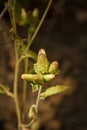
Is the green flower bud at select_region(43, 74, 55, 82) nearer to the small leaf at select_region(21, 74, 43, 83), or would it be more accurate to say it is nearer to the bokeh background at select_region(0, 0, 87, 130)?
the small leaf at select_region(21, 74, 43, 83)

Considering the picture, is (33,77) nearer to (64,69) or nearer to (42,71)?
(42,71)

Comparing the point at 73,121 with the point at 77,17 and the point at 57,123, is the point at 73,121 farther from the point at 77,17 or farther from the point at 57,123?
the point at 77,17

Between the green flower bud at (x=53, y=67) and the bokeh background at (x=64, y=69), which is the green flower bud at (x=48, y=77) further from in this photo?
the bokeh background at (x=64, y=69)

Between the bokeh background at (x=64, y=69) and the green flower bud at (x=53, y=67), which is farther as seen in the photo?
the bokeh background at (x=64, y=69)

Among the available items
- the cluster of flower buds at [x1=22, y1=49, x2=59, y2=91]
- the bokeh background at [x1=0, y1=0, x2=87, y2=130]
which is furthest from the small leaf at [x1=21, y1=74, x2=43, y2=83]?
the bokeh background at [x1=0, y1=0, x2=87, y2=130]

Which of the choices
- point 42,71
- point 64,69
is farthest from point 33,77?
point 64,69

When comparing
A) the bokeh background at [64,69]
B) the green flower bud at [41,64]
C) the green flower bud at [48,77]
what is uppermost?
the green flower bud at [41,64]

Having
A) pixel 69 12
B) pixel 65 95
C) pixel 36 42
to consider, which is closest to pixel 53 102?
pixel 65 95

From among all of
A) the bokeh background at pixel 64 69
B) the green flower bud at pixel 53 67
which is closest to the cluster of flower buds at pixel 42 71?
the green flower bud at pixel 53 67
